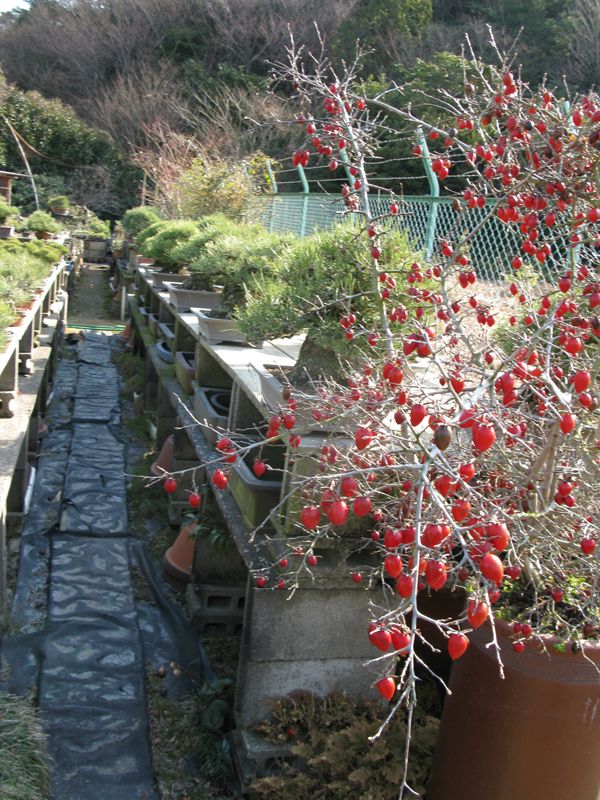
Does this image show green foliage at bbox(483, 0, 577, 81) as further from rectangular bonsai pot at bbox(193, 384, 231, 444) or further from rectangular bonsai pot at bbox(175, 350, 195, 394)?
rectangular bonsai pot at bbox(193, 384, 231, 444)

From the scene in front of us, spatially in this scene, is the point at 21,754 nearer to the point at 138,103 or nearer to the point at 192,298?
the point at 192,298

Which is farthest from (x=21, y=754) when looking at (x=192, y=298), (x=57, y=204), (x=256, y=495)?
(x=57, y=204)

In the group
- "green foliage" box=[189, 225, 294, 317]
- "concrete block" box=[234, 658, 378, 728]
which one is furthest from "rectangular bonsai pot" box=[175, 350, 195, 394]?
"concrete block" box=[234, 658, 378, 728]

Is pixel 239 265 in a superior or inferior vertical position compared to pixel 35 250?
superior

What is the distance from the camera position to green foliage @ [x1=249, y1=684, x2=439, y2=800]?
2.33 m

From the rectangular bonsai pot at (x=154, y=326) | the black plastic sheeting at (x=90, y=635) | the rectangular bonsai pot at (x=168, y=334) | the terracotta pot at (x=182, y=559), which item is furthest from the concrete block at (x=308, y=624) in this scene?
the rectangular bonsai pot at (x=154, y=326)

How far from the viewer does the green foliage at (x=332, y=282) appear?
2.69 meters

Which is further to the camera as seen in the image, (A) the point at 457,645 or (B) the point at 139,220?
(B) the point at 139,220

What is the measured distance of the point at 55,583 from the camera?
4.12 m

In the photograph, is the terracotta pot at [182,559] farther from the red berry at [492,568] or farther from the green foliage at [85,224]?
the green foliage at [85,224]

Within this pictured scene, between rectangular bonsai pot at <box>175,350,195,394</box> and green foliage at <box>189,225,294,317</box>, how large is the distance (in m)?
0.46

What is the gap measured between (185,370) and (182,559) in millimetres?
1099

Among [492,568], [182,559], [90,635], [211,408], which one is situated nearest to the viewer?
[492,568]

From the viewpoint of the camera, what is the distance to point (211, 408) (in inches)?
151
